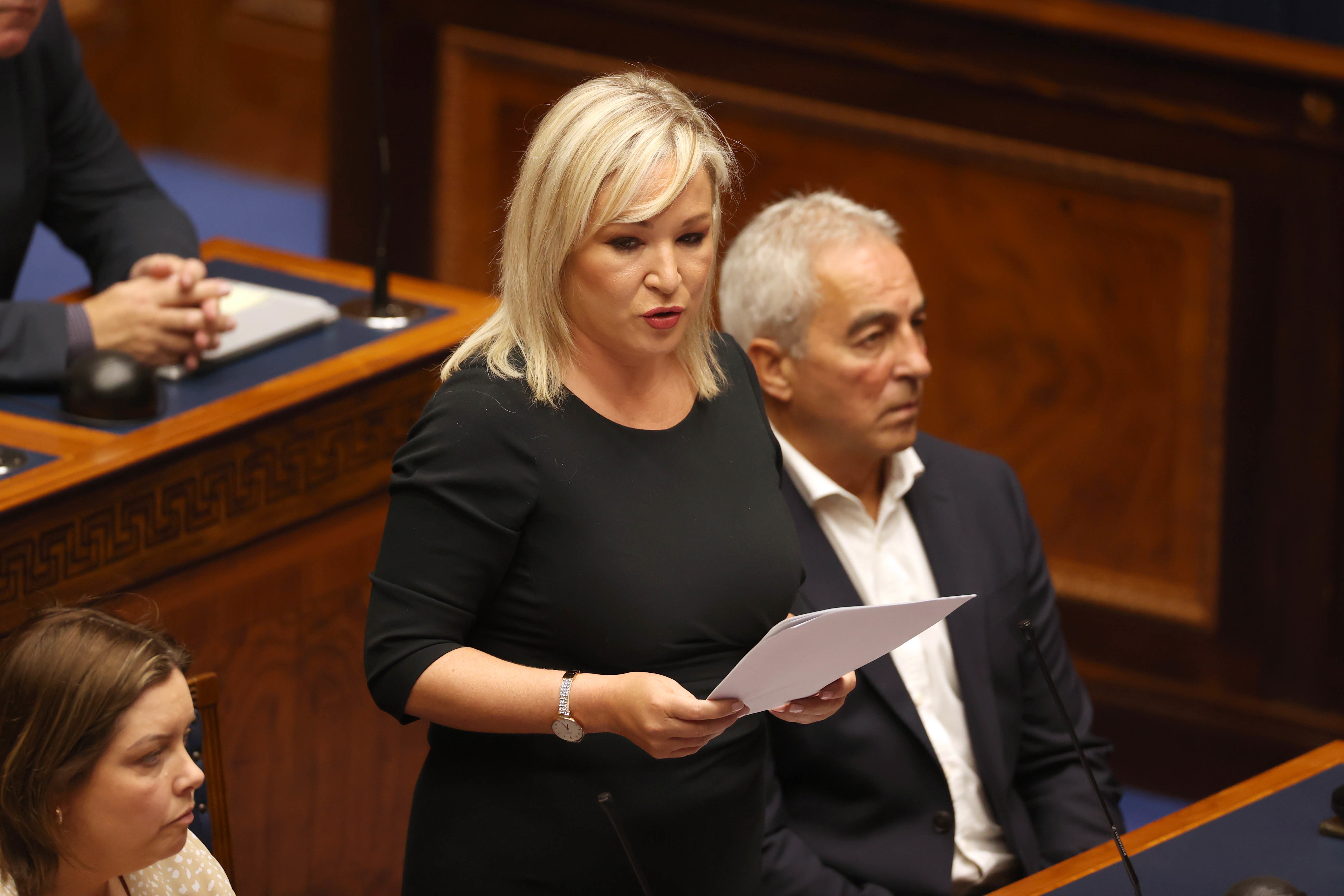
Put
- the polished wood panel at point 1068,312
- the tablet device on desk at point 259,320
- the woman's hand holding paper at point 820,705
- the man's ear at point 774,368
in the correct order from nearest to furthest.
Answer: the woman's hand holding paper at point 820,705, the man's ear at point 774,368, the tablet device on desk at point 259,320, the polished wood panel at point 1068,312

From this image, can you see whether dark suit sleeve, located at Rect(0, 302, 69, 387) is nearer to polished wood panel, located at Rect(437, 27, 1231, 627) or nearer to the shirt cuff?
the shirt cuff

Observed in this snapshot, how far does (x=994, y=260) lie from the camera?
150 inches

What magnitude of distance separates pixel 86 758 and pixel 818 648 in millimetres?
668

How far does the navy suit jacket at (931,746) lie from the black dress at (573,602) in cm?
42

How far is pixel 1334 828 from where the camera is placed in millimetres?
2055

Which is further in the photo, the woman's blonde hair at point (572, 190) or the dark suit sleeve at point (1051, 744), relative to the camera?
the dark suit sleeve at point (1051, 744)

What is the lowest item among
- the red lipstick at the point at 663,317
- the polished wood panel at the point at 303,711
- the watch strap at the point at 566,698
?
the polished wood panel at the point at 303,711

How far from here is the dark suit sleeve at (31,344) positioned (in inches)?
104

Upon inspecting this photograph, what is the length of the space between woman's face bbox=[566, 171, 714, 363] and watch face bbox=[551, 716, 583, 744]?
37cm

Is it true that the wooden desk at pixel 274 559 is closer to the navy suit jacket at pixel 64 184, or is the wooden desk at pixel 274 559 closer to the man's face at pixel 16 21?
the navy suit jacket at pixel 64 184

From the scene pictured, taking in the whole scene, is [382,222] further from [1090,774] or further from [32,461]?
[1090,774]

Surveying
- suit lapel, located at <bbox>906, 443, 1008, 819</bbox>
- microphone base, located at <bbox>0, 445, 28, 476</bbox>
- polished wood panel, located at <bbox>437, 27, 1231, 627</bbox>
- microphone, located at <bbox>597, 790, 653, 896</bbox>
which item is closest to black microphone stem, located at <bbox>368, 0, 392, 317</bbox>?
polished wood panel, located at <bbox>437, 27, 1231, 627</bbox>

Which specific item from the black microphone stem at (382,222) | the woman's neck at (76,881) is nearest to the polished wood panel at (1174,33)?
the black microphone stem at (382,222)

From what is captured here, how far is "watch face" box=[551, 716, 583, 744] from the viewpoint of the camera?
1.75 metres
